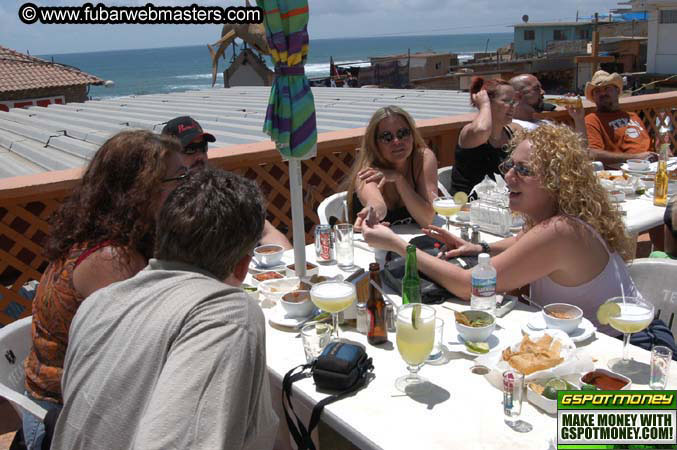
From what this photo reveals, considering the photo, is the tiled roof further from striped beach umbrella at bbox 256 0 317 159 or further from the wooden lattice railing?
striped beach umbrella at bbox 256 0 317 159

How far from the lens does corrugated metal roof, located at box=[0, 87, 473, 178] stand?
5914 mm

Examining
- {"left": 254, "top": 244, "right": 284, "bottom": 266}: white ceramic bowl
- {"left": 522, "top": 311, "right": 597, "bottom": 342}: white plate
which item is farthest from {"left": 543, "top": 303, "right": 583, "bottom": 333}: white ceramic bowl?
{"left": 254, "top": 244, "right": 284, "bottom": 266}: white ceramic bowl

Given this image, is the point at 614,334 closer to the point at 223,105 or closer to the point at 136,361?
the point at 136,361

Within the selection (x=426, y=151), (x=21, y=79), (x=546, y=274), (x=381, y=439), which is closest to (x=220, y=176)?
(x=381, y=439)

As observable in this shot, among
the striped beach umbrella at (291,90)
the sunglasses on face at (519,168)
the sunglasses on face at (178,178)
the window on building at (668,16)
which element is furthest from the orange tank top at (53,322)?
the window on building at (668,16)

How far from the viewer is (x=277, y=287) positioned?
253 centimetres

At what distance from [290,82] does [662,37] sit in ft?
117

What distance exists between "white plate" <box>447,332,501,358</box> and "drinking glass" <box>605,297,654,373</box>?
1.17 feet

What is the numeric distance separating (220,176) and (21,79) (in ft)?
79.5

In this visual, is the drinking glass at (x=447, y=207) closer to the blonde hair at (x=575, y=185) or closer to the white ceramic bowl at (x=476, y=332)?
the blonde hair at (x=575, y=185)

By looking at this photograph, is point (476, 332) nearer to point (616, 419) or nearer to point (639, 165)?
point (616, 419)

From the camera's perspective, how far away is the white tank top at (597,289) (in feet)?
7.20

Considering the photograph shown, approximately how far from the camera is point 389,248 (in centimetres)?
258

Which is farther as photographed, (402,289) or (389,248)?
(389,248)
